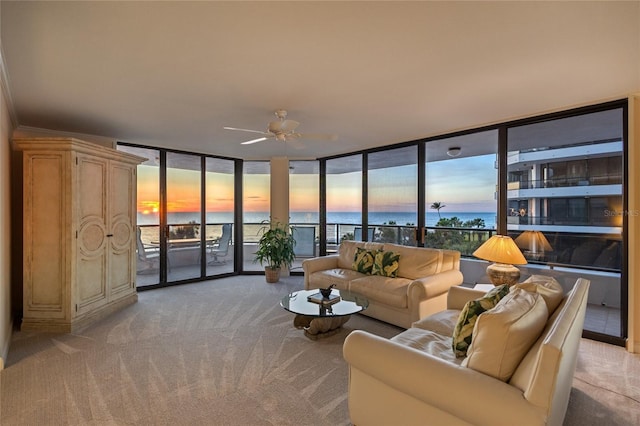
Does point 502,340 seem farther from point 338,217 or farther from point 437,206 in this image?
point 338,217

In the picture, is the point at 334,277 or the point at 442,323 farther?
the point at 334,277

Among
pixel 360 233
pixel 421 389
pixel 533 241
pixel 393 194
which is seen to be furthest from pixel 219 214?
pixel 421 389

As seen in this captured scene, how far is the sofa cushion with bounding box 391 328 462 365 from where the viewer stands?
2.01 meters

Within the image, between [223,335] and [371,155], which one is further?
[371,155]

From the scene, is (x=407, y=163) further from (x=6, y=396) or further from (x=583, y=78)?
(x=6, y=396)

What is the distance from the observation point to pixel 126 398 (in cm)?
226

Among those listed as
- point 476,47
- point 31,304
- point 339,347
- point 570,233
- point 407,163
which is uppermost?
point 476,47

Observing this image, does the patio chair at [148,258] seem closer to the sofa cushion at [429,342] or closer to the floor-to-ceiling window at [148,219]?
the floor-to-ceiling window at [148,219]

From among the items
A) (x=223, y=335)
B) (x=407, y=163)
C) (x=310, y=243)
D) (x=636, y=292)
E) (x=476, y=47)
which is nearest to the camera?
(x=476, y=47)

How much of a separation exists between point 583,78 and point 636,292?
2186mm

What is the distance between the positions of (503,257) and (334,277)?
2090 mm

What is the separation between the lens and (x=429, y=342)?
85.7 inches

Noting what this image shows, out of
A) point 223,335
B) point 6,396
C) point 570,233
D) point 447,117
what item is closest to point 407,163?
point 447,117

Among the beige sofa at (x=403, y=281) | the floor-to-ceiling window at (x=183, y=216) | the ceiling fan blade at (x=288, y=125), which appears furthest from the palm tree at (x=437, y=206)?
the floor-to-ceiling window at (x=183, y=216)
